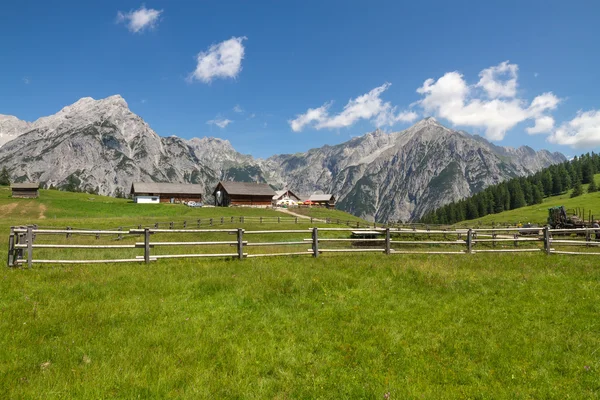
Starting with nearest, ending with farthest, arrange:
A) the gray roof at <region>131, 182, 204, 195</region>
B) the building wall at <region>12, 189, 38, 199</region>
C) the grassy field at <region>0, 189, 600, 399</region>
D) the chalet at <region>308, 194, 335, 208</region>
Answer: the grassy field at <region>0, 189, 600, 399</region>, the building wall at <region>12, 189, 38, 199</region>, the gray roof at <region>131, 182, 204, 195</region>, the chalet at <region>308, 194, 335, 208</region>

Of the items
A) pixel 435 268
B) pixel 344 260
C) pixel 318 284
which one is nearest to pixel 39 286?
pixel 318 284

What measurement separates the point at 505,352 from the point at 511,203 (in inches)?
5934

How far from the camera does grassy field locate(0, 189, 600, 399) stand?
6.86m

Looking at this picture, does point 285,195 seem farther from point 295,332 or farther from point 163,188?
point 295,332

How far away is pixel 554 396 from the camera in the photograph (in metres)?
6.73

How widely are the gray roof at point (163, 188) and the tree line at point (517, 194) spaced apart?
4095 inches

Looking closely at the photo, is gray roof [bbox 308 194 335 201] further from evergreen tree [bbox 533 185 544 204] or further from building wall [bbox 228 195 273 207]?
evergreen tree [bbox 533 185 544 204]

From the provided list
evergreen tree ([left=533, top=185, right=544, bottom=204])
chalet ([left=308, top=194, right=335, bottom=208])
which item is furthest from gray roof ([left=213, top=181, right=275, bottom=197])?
evergreen tree ([left=533, top=185, right=544, bottom=204])

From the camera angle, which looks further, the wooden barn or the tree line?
the tree line

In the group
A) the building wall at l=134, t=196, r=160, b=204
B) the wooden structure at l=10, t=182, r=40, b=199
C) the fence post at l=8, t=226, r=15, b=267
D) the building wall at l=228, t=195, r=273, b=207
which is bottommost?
the fence post at l=8, t=226, r=15, b=267

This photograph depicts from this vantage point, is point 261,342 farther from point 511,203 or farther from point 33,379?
point 511,203

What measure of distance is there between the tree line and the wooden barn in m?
82.1

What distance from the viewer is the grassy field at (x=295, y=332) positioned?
6.86m

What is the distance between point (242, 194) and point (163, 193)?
33.4 m
